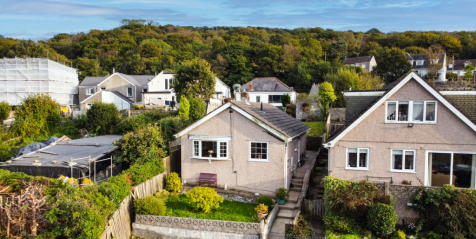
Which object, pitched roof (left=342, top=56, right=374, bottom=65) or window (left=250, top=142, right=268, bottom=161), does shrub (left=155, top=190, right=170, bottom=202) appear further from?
pitched roof (left=342, top=56, right=374, bottom=65)

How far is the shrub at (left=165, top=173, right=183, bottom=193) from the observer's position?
1955 cm

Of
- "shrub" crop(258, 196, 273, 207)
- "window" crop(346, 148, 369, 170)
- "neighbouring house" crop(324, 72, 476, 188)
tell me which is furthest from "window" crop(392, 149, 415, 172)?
"shrub" crop(258, 196, 273, 207)

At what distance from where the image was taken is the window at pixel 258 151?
19.0m

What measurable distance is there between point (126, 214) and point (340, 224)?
10.2 metres

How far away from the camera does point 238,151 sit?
19422mm

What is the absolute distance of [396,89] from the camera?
16422 millimetres

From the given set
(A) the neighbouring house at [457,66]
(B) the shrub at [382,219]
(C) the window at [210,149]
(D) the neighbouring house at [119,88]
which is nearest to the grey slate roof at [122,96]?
(D) the neighbouring house at [119,88]

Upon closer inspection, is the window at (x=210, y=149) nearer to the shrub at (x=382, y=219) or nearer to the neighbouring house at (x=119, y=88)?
the shrub at (x=382, y=219)

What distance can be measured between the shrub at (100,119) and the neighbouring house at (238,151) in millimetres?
17592

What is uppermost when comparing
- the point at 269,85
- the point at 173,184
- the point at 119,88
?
the point at 269,85

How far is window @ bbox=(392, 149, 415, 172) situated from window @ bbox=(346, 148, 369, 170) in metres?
1.36

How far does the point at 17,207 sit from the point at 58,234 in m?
2.30

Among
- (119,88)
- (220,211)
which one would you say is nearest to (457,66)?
(119,88)

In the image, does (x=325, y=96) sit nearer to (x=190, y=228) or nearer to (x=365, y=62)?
(x=190, y=228)
